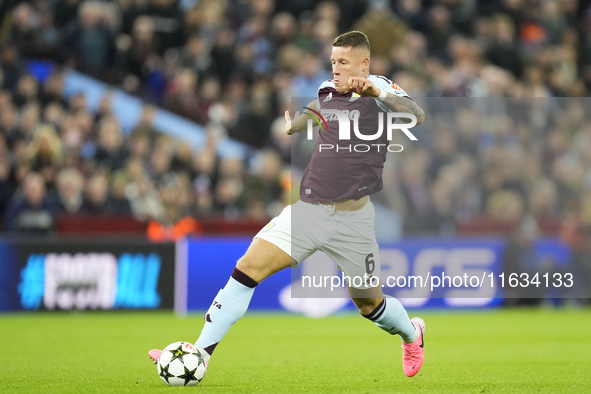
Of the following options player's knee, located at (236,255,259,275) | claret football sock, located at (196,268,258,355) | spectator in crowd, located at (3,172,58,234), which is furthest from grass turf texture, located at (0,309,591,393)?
spectator in crowd, located at (3,172,58,234)

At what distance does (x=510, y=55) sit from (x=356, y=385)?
497 inches

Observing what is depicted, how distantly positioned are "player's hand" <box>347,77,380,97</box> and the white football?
1904 millimetres

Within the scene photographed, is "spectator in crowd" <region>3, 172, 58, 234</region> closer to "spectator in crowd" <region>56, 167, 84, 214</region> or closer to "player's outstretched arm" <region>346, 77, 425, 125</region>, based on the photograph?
"spectator in crowd" <region>56, 167, 84, 214</region>

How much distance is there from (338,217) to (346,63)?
100 centimetres

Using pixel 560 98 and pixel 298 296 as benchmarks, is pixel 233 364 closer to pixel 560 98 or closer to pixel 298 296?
pixel 298 296

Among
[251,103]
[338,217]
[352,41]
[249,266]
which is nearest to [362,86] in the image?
[352,41]

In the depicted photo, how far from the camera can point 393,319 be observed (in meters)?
6.34

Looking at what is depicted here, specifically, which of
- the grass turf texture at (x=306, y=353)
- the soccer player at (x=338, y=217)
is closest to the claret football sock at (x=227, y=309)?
the soccer player at (x=338, y=217)

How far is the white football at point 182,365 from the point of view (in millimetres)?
5805

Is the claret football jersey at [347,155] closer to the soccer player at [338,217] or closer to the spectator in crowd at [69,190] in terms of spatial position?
the soccer player at [338,217]

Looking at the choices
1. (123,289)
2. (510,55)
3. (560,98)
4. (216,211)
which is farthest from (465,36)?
(123,289)

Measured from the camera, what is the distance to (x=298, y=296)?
13773mm

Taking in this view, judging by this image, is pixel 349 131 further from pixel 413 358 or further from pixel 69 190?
pixel 69 190

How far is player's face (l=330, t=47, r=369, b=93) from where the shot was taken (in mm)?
5961
